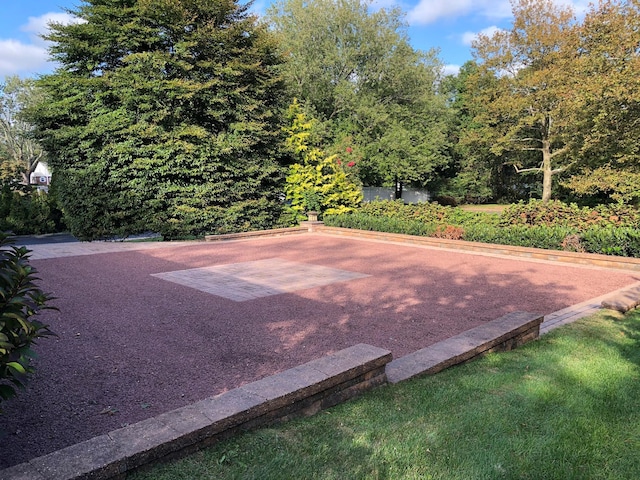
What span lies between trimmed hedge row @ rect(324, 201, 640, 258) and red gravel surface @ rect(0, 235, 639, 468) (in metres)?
1.16

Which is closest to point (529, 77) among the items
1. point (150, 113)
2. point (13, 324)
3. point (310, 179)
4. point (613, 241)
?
point (310, 179)

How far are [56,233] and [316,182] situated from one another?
9973 millimetres

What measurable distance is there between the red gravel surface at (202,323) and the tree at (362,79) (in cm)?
1321

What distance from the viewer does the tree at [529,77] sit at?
2142 centimetres

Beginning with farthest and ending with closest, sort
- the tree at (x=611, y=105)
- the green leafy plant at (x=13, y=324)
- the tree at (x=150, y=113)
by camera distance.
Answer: the tree at (x=611, y=105) → the tree at (x=150, y=113) → the green leafy plant at (x=13, y=324)

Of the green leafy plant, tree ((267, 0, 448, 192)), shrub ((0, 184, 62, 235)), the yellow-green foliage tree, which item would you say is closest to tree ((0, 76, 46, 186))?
shrub ((0, 184, 62, 235))

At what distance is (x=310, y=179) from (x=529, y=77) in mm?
14392

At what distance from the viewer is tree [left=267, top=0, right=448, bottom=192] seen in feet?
69.1

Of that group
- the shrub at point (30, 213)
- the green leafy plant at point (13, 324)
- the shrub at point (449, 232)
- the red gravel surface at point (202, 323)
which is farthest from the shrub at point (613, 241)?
the shrub at point (30, 213)

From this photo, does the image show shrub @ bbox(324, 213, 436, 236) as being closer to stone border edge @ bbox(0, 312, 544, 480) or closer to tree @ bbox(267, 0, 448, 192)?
tree @ bbox(267, 0, 448, 192)

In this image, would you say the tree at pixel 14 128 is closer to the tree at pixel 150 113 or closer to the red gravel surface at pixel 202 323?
the tree at pixel 150 113

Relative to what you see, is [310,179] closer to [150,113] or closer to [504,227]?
[150,113]

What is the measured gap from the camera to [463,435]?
95.1 inches

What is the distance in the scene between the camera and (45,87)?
1273cm
